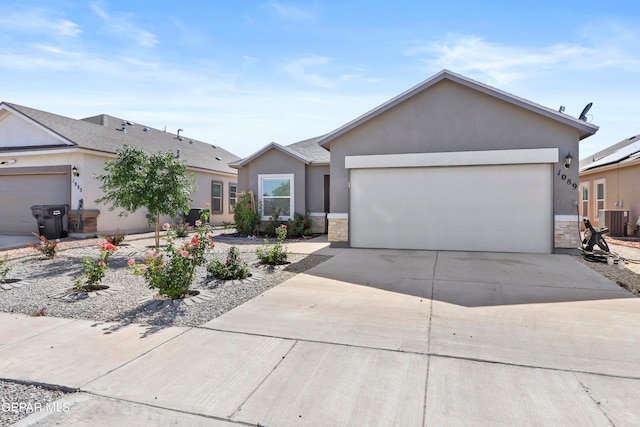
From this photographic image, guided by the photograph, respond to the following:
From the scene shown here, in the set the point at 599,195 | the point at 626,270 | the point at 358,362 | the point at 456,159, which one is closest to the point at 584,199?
the point at 599,195

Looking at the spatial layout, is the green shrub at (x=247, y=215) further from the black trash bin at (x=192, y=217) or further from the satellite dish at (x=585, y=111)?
the satellite dish at (x=585, y=111)

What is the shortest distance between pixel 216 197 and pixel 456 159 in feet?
45.1

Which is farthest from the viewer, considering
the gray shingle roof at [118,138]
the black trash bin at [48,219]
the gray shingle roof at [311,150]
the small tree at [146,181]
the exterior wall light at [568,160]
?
the gray shingle roof at [311,150]

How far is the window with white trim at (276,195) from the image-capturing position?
1452 cm

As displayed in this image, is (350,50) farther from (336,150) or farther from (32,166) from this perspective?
(32,166)

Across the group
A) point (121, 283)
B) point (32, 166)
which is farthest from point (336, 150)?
point (32, 166)

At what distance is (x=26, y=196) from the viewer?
1398cm

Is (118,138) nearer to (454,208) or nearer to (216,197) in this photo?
(216,197)

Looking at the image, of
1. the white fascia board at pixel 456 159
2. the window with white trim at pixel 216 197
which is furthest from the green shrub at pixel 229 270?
the window with white trim at pixel 216 197

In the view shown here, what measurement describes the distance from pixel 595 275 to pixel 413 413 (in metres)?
6.35

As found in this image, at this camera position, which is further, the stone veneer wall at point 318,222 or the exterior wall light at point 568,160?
the stone veneer wall at point 318,222

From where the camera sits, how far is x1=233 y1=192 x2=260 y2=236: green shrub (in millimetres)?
14203

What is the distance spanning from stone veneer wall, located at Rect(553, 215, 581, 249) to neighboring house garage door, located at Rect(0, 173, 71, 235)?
53.5 feet

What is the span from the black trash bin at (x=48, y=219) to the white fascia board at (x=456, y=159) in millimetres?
10736
